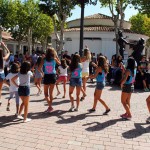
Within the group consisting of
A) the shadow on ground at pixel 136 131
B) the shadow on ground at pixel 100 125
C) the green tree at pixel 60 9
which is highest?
the green tree at pixel 60 9

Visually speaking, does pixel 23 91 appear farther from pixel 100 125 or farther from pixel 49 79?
pixel 100 125

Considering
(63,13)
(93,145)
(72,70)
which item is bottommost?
(93,145)

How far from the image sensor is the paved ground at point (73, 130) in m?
5.44

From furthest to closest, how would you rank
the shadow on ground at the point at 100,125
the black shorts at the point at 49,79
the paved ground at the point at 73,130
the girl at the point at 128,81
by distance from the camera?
the black shorts at the point at 49,79
the girl at the point at 128,81
the shadow on ground at the point at 100,125
the paved ground at the point at 73,130

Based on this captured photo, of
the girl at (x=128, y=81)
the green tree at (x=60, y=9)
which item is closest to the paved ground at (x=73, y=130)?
the girl at (x=128, y=81)

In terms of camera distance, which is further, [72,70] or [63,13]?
[63,13]

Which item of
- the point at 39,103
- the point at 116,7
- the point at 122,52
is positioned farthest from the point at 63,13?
the point at 39,103

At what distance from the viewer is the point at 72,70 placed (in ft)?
26.4

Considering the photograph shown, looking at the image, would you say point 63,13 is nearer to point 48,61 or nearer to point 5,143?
point 48,61

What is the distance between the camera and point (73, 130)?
631cm

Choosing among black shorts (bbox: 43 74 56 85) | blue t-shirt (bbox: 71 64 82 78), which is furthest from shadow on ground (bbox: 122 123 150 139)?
black shorts (bbox: 43 74 56 85)

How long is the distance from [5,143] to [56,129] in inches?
52.1

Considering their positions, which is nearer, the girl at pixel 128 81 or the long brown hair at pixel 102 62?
the girl at pixel 128 81

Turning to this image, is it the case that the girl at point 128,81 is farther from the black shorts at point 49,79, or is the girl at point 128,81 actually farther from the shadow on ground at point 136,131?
the black shorts at point 49,79
